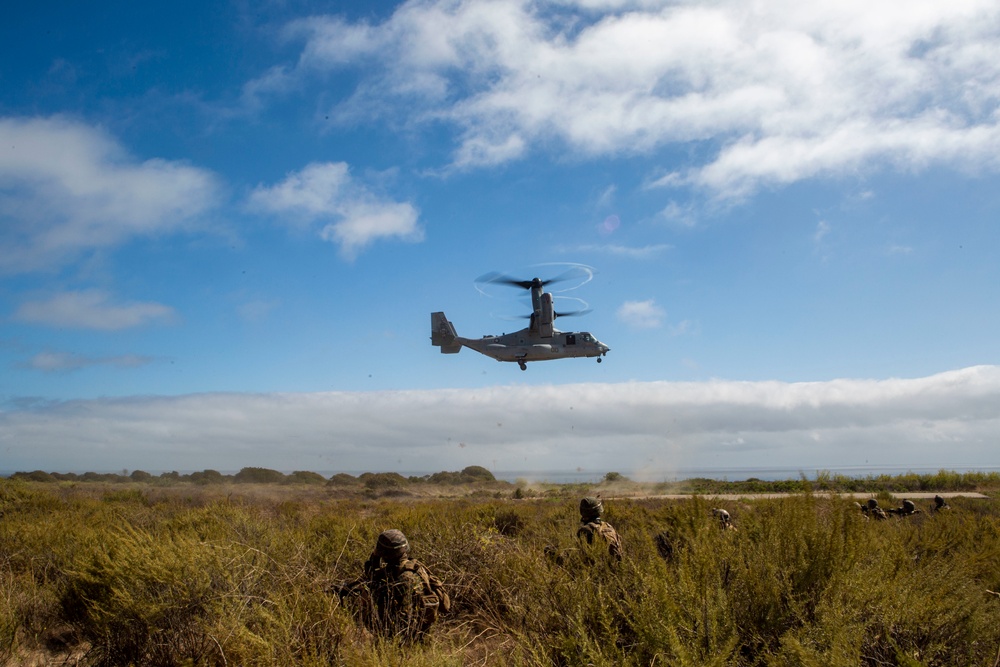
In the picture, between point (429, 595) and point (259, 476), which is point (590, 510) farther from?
point (259, 476)

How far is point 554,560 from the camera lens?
6.46 m

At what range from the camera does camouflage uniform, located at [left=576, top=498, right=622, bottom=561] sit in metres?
6.68

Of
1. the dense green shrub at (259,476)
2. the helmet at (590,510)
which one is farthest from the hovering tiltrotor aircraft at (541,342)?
the dense green shrub at (259,476)

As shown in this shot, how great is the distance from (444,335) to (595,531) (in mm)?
27824

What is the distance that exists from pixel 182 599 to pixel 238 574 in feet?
1.60

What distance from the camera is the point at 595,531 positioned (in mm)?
7250

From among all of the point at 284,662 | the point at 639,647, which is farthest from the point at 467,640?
the point at 639,647

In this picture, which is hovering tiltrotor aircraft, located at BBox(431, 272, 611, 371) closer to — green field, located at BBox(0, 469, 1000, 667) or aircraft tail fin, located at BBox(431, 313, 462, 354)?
aircraft tail fin, located at BBox(431, 313, 462, 354)

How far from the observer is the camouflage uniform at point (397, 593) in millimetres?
5367

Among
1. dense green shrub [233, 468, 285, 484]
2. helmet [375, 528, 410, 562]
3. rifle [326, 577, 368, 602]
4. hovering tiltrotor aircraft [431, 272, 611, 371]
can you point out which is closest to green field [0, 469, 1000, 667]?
rifle [326, 577, 368, 602]

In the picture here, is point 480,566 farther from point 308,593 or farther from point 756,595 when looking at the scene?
point 756,595

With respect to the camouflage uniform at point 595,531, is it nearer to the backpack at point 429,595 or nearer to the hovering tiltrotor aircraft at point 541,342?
the backpack at point 429,595

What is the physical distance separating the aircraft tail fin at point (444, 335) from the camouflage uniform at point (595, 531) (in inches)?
982

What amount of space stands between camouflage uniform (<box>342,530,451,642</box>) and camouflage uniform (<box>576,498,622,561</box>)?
5.47 feet
